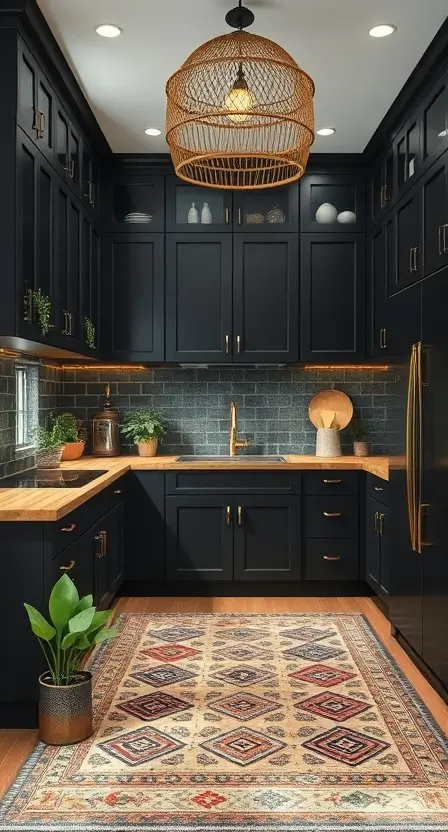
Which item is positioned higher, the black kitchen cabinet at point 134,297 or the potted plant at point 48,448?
the black kitchen cabinet at point 134,297

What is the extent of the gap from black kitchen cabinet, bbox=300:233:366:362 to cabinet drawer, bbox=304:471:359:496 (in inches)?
30.4

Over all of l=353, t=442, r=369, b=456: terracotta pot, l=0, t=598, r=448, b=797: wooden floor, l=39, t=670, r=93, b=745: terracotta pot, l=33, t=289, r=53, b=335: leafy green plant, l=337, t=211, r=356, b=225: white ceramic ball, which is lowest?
l=0, t=598, r=448, b=797: wooden floor

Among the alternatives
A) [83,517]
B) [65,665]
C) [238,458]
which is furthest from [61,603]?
[238,458]

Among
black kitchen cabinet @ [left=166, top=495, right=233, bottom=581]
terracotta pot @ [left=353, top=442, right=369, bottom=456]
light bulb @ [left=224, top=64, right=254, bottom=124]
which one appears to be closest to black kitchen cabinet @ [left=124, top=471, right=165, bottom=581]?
black kitchen cabinet @ [left=166, top=495, right=233, bottom=581]

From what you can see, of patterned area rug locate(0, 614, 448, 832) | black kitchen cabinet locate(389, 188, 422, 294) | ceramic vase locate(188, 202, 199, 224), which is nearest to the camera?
patterned area rug locate(0, 614, 448, 832)

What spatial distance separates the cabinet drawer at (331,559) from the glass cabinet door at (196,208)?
213cm

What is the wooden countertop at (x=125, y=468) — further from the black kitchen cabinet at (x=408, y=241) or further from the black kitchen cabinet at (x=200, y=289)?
the black kitchen cabinet at (x=408, y=241)

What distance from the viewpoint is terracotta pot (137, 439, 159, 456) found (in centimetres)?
550

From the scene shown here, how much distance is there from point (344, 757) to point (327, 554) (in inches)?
91.9

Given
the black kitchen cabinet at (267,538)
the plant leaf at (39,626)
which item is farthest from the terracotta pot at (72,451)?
the plant leaf at (39,626)

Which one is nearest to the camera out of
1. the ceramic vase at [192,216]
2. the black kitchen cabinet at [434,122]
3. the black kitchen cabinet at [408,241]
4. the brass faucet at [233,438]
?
the black kitchen cabinet at [434,122]

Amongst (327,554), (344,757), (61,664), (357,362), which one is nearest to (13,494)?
(61,664)

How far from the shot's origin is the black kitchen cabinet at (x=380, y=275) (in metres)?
4.77

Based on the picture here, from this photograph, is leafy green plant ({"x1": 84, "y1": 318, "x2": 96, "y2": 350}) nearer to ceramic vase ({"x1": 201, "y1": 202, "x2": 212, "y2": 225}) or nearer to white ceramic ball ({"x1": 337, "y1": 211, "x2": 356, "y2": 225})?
ceramic vase ({"x1": 201, "y1": 202, "x2": 212, "y2": 225})
